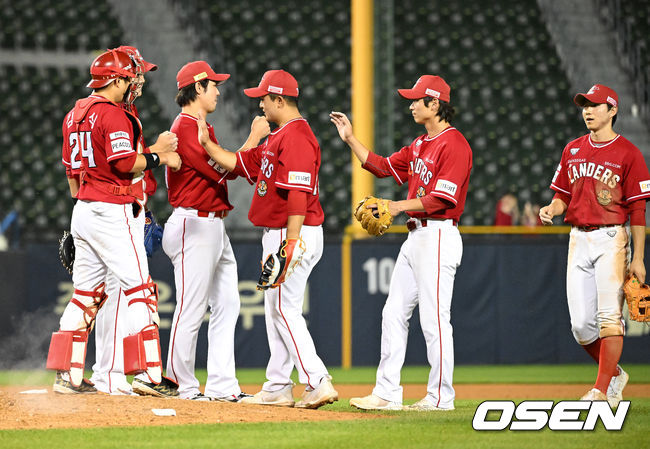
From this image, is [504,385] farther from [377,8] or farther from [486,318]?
[377,8]

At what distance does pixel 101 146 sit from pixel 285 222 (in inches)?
42.5

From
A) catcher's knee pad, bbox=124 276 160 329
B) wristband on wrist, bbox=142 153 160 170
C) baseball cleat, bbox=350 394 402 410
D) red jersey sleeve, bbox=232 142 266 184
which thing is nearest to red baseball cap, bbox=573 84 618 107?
red jersey sleeve, bbox=232 142 266 184

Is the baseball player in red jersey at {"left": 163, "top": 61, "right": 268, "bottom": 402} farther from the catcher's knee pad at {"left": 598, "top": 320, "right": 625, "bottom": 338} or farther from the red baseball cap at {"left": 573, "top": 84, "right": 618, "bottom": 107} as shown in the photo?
the catcher's knee pad at {"left": 598, "top": 320, "right": 625, "bottom": 338}

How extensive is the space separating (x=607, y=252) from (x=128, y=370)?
2.81 meters

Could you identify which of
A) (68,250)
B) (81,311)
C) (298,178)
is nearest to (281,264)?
(298,178)

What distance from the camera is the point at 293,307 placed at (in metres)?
5.25

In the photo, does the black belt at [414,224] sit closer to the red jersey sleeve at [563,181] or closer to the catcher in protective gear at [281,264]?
the catcher in protective gear at [281,264]

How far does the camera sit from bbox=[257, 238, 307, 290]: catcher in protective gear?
4980 millimetres

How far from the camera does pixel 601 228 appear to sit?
18.3 ft

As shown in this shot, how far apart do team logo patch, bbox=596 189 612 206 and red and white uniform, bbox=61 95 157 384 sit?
8.66 feet

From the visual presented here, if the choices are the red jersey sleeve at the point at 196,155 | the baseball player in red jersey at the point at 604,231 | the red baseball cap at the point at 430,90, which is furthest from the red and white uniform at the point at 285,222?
the baseball player in red jersey at the point at 604,231

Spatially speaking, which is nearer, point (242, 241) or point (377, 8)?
point (242, 241)

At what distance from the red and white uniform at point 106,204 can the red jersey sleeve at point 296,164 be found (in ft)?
2.63

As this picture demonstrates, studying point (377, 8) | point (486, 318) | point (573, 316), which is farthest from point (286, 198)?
point (377, 8)
